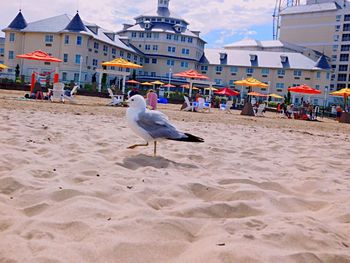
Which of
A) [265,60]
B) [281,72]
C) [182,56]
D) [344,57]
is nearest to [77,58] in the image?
[182,56]

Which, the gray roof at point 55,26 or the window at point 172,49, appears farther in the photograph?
the window at point 172,49

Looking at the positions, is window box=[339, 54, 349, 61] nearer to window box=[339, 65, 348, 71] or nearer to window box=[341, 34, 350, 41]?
window box=[339, 65, 348, 71]

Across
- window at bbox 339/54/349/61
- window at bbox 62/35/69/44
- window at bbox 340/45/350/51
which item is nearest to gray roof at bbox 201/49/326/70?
window at bbox 339/54/349/61

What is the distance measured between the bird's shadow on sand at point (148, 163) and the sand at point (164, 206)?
1 centimetres

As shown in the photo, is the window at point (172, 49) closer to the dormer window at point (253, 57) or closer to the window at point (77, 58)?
the dormer window at point (253, 57)

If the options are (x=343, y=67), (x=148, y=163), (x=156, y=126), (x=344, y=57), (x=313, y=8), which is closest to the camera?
(x=148, y=163)

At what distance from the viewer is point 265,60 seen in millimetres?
63938

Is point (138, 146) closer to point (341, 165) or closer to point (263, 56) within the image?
point (341, 165)

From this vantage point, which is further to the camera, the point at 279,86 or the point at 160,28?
the point at 160,28

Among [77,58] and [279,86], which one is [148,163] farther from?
[279,86]

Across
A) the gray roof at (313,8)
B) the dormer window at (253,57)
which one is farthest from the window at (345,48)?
the dormer window at (253,57)

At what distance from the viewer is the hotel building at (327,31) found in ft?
251

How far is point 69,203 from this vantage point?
285 centimetres

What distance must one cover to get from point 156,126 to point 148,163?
0.73 m
